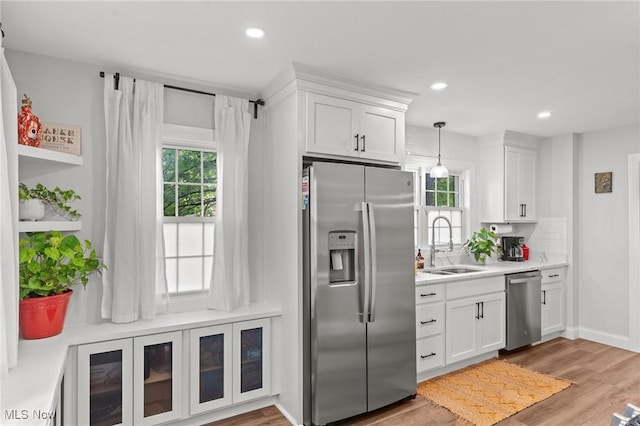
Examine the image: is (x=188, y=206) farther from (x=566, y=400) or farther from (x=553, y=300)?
(x=553, y=300)

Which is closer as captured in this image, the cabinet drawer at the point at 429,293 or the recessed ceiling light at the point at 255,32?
the recessed ceiling light at the point at 255,32

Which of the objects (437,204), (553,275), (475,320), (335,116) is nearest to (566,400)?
(475,320)

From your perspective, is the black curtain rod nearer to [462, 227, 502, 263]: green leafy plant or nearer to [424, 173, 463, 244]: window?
[424, 173, 463, 244]: window

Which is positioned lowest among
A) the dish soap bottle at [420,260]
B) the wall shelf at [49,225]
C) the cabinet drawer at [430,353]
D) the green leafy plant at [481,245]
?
the cabinet drawer at [430,353]

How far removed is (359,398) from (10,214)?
7.78 feet

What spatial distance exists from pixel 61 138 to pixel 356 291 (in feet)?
7.37

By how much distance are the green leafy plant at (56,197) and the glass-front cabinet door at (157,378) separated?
93 centimetres

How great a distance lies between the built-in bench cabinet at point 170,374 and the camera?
2.30 m

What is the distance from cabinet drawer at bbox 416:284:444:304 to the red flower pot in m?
2.61

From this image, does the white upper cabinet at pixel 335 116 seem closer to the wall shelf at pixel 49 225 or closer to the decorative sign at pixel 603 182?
the wall shelf at pixel 49 225

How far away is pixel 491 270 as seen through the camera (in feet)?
13.1

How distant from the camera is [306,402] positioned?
2.63 metres

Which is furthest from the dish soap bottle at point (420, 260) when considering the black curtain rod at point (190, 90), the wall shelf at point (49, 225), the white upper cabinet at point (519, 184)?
the wall shelf at point (49, 225)

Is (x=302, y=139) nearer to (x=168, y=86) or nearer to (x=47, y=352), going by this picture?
(x=168, y=86)
